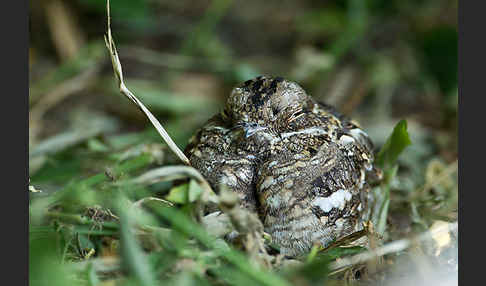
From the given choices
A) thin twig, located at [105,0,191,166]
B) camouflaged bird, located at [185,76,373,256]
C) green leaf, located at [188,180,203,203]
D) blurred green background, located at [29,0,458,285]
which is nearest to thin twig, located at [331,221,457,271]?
camouflaged bird, located at [185,76,373,256]

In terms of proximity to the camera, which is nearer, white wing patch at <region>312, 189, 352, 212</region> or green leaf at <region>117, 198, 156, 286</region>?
green leaf at <region>117, 198, 156, 286</region>

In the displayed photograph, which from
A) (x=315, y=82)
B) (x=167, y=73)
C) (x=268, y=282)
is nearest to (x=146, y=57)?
(x=167, y=73)

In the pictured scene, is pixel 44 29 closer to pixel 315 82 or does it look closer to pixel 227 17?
pixel 227 17

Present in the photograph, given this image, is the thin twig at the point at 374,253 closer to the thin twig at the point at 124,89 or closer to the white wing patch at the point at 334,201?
the white wing patch at the point at 334,201

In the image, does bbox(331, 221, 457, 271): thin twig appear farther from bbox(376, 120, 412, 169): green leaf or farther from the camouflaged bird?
bbox(376, 120, 412, 169): green leaf

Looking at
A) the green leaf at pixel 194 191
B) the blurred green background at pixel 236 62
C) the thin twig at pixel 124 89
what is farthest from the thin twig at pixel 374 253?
the blurred green background at pixel 236 62
